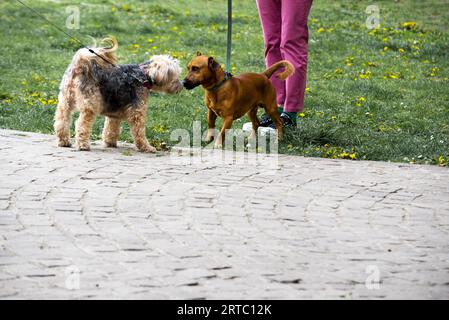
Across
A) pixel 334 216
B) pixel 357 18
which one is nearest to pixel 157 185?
pixel 334 216

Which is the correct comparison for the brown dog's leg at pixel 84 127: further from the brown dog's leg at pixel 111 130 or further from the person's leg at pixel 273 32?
the person's leg at pixel 273 32

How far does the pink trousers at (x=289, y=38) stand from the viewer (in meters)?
8.53

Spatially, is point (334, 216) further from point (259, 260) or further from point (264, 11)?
point (264, 11)

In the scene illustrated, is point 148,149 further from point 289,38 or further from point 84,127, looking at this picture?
point 289,38

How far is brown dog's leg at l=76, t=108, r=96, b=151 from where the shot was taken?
7.64m

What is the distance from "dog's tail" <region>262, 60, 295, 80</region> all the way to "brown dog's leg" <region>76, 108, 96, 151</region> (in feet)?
6.39

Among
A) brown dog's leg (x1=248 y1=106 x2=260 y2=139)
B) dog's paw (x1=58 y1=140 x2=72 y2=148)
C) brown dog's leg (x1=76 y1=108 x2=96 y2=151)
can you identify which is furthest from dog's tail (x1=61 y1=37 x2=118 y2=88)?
brown dog's leg (x1=248 y1=106 x2=260 y2=139)

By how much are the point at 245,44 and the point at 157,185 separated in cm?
816

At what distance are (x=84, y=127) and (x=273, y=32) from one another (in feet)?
7.95

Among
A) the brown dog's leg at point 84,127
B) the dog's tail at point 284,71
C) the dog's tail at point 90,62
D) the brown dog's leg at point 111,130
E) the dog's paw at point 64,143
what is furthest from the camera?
the dog's tail at point 284,71

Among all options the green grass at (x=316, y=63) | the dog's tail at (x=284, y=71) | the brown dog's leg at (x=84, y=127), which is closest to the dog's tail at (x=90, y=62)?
the brown dog's leg at (x=84, y=127)

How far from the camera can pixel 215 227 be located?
17.7 feet

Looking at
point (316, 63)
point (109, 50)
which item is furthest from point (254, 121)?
point (316, 63)
